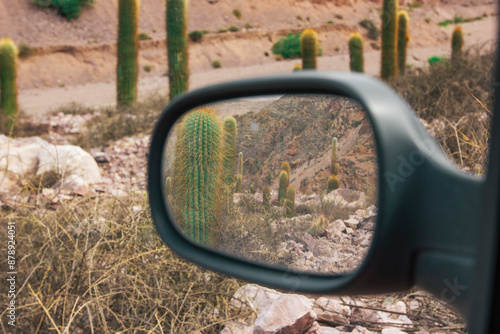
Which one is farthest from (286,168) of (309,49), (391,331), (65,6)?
(65,6)

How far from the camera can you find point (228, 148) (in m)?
1.47

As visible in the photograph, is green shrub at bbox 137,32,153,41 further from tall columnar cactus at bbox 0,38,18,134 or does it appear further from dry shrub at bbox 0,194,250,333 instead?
dry shrub at bbox 0,194,250,333

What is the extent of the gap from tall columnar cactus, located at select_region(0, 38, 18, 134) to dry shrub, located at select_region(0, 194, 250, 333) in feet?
29.5

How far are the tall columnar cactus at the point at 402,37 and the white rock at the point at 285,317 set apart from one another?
10770 millimetres

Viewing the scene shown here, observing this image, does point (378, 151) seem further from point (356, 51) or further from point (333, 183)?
point (356, 51)

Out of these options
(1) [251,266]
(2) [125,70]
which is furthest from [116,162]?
(1) [251,266]

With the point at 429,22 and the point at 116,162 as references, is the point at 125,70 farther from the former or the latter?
the point at 429,22

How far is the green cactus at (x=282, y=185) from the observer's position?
105 cm

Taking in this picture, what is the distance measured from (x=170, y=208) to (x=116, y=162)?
7024 millimetres

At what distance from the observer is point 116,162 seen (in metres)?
8.23

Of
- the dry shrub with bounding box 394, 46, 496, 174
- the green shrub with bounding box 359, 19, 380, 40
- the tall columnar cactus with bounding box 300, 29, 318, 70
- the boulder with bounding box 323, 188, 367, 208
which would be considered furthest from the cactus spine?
the green shrub with bounding box 359, 19, 380, 40

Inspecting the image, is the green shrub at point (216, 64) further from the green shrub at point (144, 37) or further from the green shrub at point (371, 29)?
the green shrub at point (371, 29)

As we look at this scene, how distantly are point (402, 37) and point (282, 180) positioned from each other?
1249 cm

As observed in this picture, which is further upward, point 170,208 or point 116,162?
point 170,208
